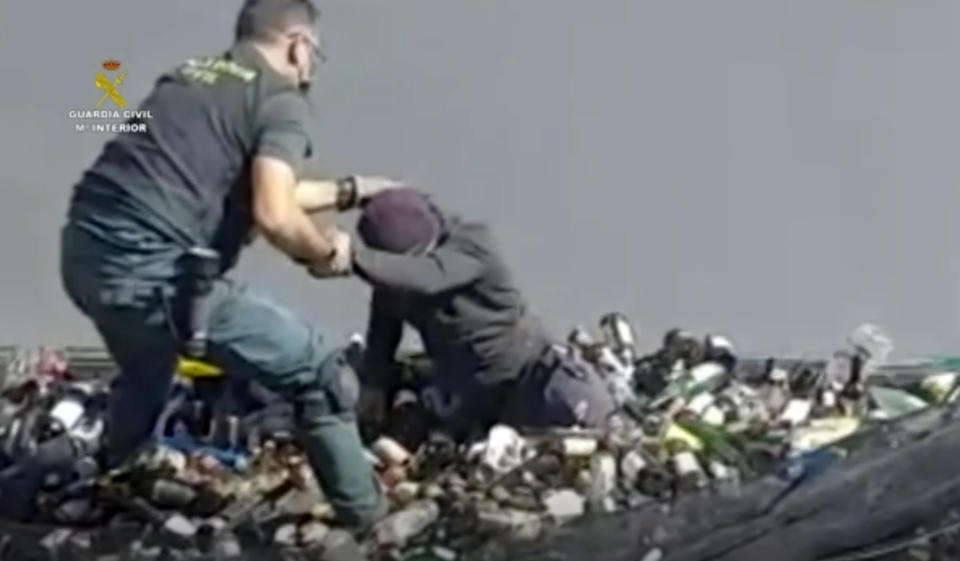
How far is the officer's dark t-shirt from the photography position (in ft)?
6.70

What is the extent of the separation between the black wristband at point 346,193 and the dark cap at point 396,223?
22mm

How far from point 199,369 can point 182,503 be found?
0.75ft

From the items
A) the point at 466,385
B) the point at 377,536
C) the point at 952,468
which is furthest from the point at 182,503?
the point at 952,468

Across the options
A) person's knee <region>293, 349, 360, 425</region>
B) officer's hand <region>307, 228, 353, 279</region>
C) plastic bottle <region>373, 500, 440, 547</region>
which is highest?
officer's hand <region>307, 228, 353, 279</region>

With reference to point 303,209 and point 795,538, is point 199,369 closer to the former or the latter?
point 303,209

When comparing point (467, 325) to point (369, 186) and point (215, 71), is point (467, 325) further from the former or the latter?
point (215, 71)

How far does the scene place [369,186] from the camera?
89.5 inches

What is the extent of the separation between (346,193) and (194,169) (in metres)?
0.21

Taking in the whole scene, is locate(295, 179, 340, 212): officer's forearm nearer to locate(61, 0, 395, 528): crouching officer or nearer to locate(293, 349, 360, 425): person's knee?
locate(61, 0, 395, 528): crouching officer

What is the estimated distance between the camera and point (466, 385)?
2354 millimetres

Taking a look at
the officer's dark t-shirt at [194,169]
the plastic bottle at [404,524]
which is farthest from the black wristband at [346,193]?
the plastic bottle at [404,524]

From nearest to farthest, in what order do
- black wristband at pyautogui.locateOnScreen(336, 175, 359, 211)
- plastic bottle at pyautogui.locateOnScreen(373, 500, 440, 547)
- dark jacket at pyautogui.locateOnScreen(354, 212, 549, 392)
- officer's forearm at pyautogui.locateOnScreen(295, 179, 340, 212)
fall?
plastic bottle at pyautogui.locateOnScreen(373, 500, 440, 547) → officer's forearm at pyautogui.locateOnScreen(295, 179, 340, 212) → black wristband at pyautogui.locateOnScreen(336, 175, 359, 211) → dark jacket at pyautogui.locateOnScreen(354, 212, 549, 392)

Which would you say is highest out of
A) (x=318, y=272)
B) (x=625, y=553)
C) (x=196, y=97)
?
(x=196, y=97)

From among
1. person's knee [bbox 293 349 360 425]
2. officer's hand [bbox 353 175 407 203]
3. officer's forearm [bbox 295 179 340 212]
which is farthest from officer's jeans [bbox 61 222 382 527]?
officer's hand [bbox 353 175 407 203]
